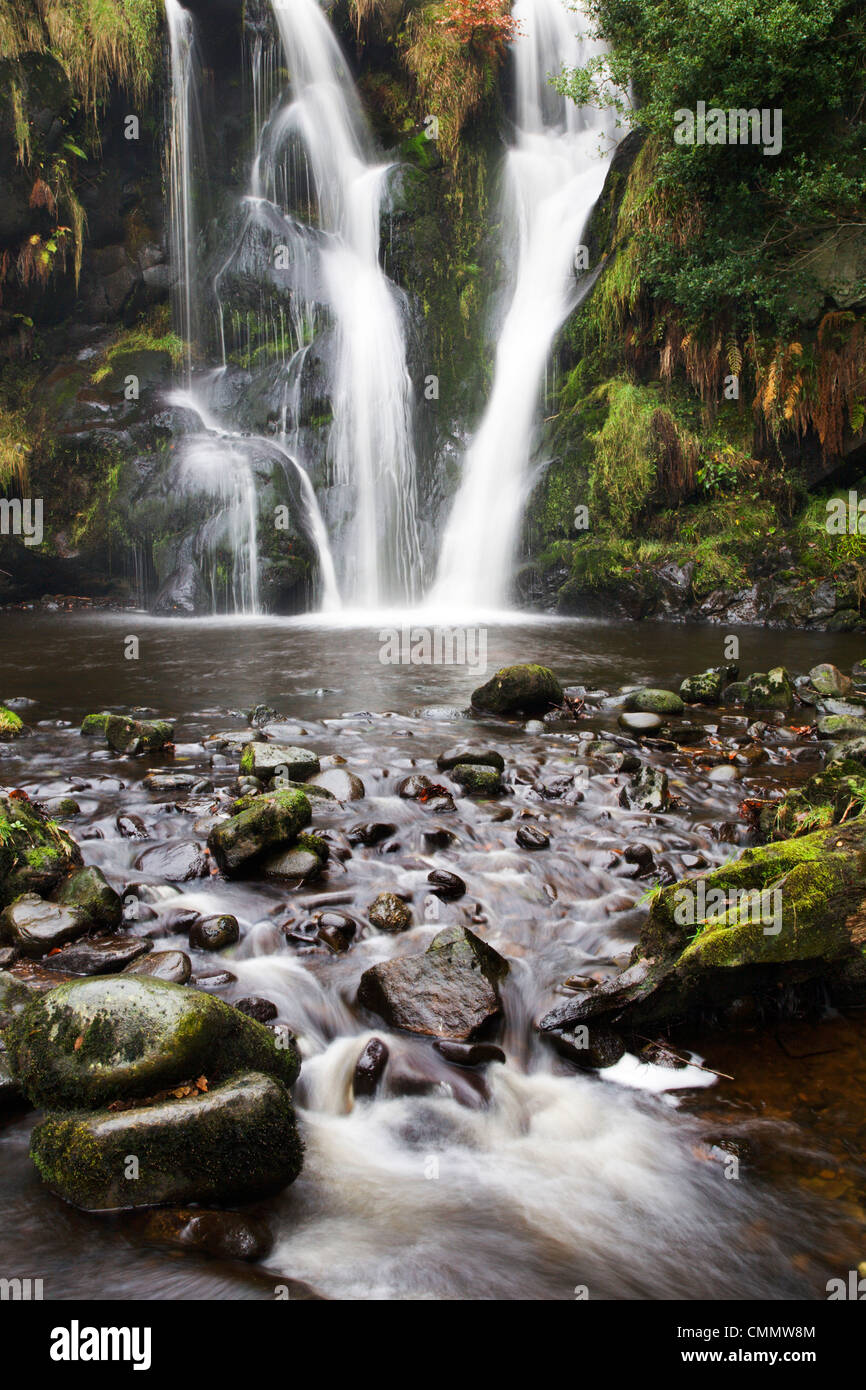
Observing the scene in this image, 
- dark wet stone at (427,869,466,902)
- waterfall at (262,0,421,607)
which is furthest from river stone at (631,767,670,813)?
waterfall at (262,0,421,607)

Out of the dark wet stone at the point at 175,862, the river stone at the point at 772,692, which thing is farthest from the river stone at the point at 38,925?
the river stone at the point at 772,692

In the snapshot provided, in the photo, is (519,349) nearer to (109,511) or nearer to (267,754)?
(109,511)

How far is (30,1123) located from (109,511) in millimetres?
15853

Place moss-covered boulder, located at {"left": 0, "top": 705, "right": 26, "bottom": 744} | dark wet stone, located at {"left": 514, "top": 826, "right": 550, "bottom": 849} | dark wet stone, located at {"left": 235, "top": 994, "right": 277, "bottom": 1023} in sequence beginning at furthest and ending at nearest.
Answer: moss-covered boulder, located at {"left": 0, "top": 705, "right": 26, "bottom": 744}, dark wet stone, located at {"left": 514, "top": 826, "right": 550, "bottom": 849}, dark wet stone, located at {"left": 235, "top": 994, "right": 277, "bottom": 1023}

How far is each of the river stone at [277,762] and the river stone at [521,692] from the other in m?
2.37

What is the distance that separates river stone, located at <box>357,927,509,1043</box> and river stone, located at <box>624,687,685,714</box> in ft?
14.7

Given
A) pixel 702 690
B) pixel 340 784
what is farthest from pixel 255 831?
pixel 702 690

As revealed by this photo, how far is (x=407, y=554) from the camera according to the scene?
16.9 meters

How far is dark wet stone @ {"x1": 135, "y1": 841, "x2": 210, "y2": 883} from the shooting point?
4488mm

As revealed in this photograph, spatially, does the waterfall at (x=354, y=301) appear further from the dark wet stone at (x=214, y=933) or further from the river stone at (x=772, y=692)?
the dark wet stone at (x=214, y=933)

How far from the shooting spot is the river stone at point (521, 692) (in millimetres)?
7812

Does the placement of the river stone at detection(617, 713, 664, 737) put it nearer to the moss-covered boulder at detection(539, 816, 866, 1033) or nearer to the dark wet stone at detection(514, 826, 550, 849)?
the dark wet stone at detection(514, 826, 550, 849)

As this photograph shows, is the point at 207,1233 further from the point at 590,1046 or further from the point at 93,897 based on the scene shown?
the point at 93,897

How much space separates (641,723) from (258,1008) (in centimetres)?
468
